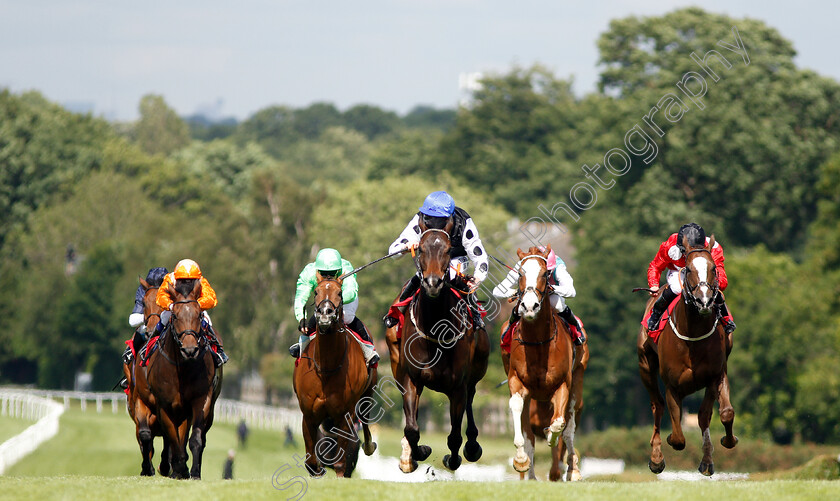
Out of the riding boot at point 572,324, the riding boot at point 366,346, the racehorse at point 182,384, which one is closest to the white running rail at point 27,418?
the racehorse at point 182,384

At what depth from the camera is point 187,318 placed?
53.3ft

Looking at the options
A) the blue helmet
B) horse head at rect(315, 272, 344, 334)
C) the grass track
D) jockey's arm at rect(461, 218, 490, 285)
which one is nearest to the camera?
the grass track

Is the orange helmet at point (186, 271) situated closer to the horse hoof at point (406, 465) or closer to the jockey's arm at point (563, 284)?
the horse hoof at point (406, 465)

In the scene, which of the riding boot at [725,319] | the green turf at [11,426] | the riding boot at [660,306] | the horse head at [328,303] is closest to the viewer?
the horse head at [328,303]

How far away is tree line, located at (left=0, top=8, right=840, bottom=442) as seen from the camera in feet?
160

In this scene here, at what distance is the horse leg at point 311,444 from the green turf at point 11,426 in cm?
2235

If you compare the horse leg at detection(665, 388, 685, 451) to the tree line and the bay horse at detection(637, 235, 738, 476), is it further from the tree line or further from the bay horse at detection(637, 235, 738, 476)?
the tree line

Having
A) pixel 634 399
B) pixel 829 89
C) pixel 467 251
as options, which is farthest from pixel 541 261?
pixel 829 89

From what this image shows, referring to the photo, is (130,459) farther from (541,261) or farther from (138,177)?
(138,177)

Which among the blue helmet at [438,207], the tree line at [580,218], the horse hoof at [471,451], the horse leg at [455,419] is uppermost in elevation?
the tree line at [580,218]

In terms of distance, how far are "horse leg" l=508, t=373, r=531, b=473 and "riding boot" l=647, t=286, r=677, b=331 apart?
2236 millimetres

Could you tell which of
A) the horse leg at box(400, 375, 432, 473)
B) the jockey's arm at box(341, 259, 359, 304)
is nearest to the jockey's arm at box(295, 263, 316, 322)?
the jockey's arm at box(341, 259, 359, 304)

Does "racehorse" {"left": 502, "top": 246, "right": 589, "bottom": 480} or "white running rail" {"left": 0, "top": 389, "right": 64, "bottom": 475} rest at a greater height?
"racehorse" {"left": 502, "top": 246, "right": 589, "bottom": 480}

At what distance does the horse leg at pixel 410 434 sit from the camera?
15.6m
